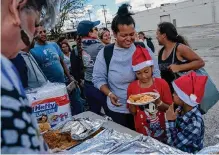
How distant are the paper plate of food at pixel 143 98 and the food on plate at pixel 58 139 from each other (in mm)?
501

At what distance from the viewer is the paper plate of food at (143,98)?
1739 mm

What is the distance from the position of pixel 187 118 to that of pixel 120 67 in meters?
0.68

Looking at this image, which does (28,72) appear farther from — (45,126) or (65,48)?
(65,48)

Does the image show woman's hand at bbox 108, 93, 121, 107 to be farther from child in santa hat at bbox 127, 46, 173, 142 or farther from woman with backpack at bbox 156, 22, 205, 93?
woman with backpack at bbox 156, 22, 205, 93

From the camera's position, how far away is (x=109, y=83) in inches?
87.6

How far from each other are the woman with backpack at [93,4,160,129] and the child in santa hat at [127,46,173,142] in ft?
0.27

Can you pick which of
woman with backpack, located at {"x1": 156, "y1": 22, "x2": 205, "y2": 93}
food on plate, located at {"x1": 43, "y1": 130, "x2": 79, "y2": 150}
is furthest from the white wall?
food on plate, located at {"x1": 43, "y1": 130, "x2": 79, "y2": 150}

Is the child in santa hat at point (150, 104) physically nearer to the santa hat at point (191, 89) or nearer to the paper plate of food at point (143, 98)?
the paper plate of food at point (143, 98)

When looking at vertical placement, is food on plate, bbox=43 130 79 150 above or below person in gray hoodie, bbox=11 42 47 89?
below

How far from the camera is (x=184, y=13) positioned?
124 feet

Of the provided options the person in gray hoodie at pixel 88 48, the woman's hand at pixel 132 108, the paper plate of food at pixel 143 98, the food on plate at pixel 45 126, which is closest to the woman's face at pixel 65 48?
the person in gray hoodie at pixel 88 48

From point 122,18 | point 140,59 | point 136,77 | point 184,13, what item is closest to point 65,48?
point 122,18

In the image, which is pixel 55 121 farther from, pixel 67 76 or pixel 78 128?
pixel 67 76

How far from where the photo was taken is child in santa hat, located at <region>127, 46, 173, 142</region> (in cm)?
187
